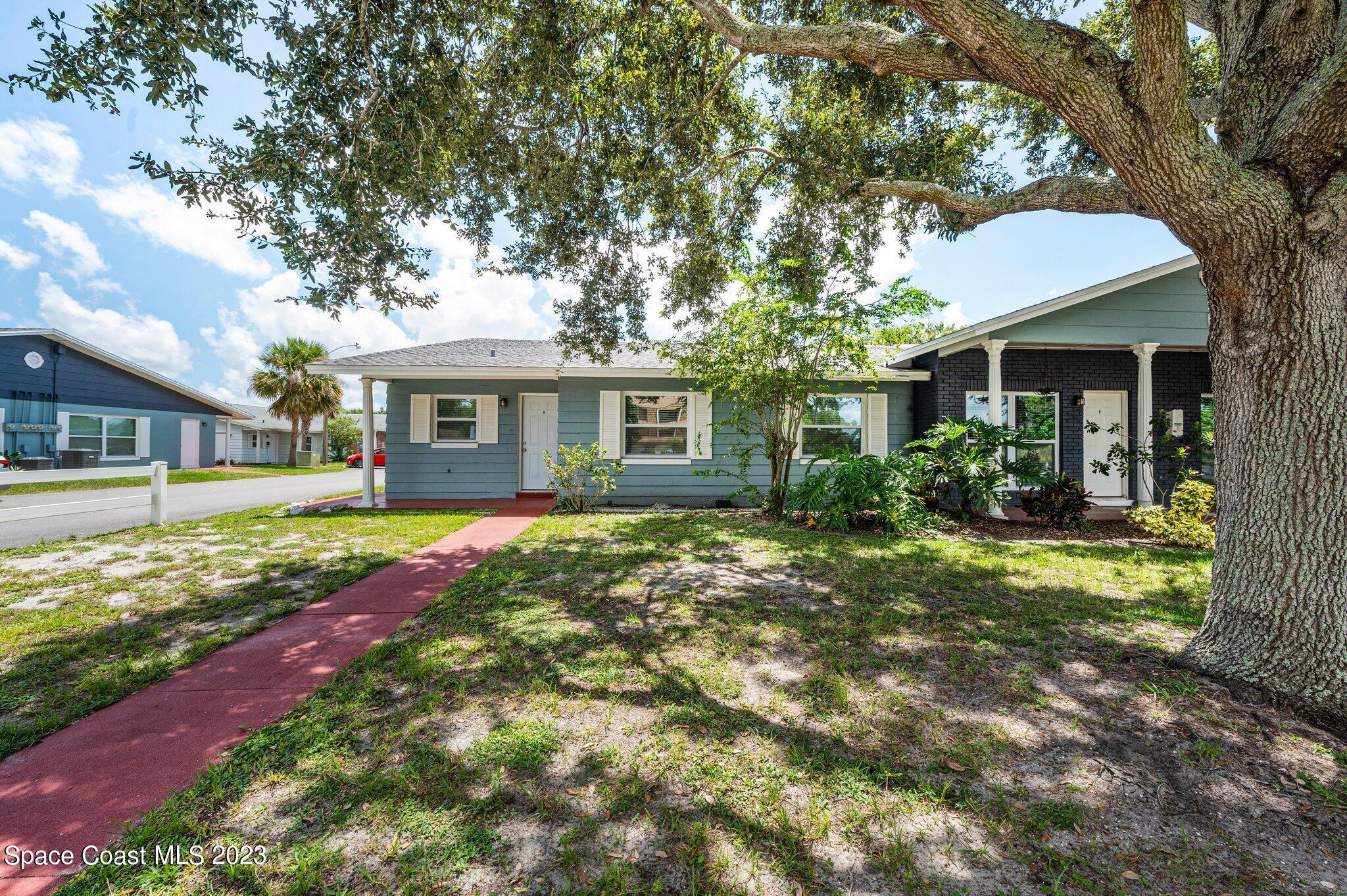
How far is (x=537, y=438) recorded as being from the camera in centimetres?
1132

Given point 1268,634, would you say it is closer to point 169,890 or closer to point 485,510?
point 169,890

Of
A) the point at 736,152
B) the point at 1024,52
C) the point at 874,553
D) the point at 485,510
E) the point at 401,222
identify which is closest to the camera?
the point at 1024,52

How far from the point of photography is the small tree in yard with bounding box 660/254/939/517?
7324 millimetres

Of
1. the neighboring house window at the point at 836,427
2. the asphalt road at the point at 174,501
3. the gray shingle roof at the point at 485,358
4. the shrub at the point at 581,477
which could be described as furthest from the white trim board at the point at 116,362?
the neighboring house window at the point at 836,427

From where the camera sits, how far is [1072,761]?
223 centimetres

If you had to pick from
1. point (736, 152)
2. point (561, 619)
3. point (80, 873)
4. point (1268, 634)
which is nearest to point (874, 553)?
point (1268, 634)

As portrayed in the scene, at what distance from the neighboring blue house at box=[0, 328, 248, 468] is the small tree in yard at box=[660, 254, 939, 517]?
2350 centimetres

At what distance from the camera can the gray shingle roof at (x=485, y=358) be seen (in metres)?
9.91

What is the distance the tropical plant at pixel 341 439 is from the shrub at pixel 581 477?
33.7 metres

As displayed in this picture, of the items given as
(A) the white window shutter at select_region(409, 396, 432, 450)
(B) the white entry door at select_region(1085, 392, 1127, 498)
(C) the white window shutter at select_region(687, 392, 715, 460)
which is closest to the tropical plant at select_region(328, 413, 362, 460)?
(A) the white window shutter at select_region(409, 396, 432, 450)

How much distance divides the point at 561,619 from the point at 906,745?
95.9 inches

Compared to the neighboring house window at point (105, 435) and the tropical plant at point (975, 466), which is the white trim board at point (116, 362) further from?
the tropical plant at point (975, 466)

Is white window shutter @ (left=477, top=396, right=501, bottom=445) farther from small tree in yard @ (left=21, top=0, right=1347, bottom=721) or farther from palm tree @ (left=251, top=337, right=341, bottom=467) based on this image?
palm tree @ (left=251, top=337, right=341, bottom=467)

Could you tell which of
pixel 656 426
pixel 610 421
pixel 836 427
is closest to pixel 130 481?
pixel 610 421
